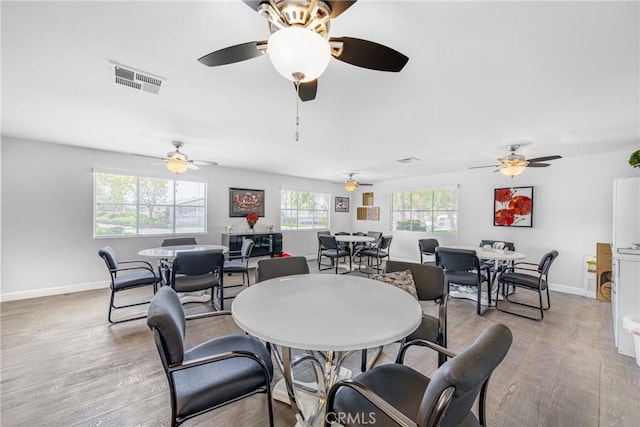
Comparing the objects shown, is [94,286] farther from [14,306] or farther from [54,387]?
[54,387]

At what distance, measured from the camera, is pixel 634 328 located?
2.19m

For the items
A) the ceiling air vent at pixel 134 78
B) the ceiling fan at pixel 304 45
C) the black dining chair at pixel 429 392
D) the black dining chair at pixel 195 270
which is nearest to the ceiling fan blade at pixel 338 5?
the ceiling fan at pixel 304 45

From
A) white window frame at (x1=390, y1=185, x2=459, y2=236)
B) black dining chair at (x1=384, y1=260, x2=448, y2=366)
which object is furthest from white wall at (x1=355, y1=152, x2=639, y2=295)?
black dining chair at (x1=384, y1=260, x2=448, y2=366)

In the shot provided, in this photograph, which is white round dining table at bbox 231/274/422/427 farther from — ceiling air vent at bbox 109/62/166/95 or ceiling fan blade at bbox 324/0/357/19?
ceiling air vent at bbox 109/62/166/95

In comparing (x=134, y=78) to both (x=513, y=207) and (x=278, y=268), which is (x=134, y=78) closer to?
(x=278, y=268)

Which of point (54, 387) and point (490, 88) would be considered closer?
point (54, 387)

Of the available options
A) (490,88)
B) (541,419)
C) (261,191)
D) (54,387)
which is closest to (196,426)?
(54,387)

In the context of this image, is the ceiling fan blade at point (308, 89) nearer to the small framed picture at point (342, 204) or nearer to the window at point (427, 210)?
the window at point (427, 210)

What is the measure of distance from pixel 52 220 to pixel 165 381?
3865 mm

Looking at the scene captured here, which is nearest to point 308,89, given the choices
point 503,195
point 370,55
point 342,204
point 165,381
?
point 370,55

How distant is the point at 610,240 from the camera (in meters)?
4.05

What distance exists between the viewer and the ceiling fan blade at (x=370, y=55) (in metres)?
1.19

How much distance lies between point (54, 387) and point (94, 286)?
3.03 metres

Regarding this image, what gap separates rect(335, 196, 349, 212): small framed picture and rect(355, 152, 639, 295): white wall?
3.73m
